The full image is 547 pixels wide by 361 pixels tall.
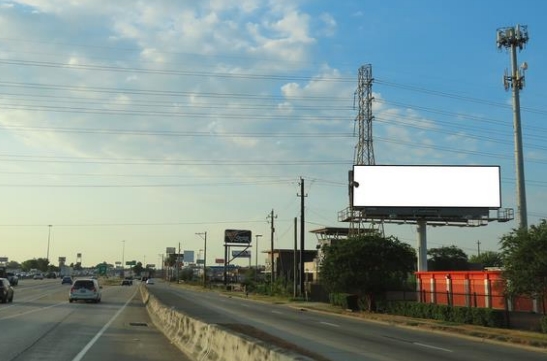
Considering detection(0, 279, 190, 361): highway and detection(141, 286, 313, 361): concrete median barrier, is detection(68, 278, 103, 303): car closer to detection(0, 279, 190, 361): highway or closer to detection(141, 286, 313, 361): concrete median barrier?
detection(0, 279, 190, 361): highway

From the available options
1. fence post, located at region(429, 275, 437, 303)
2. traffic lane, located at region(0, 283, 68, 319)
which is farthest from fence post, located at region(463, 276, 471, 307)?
traffic lane, located at region(0, 283, 68, 319)

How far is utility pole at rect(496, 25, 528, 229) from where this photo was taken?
1275 inches

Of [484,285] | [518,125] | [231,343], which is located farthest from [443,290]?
[231,343]

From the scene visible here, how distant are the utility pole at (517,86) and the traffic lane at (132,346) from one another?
2007cm

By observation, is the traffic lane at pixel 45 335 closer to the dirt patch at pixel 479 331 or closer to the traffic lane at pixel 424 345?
the traffic lane at pixel 424 345

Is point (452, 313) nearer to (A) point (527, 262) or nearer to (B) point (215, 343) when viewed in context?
(A) point (527, 262)

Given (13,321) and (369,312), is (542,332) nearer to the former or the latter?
(369,312)

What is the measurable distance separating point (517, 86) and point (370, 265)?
554 inches

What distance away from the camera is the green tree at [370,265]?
38125 millimetres

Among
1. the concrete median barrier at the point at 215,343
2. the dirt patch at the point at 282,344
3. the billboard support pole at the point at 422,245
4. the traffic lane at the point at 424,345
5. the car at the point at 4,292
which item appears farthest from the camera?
the billboard support pole at the point at 422,245

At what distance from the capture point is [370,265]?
38.4m

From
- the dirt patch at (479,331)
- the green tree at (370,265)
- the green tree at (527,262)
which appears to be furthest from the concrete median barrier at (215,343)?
the green tree at (370,265)

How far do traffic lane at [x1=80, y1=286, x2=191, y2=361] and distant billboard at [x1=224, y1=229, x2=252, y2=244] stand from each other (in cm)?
11025

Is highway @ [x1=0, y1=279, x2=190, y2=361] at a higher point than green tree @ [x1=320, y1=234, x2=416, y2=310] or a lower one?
lower
